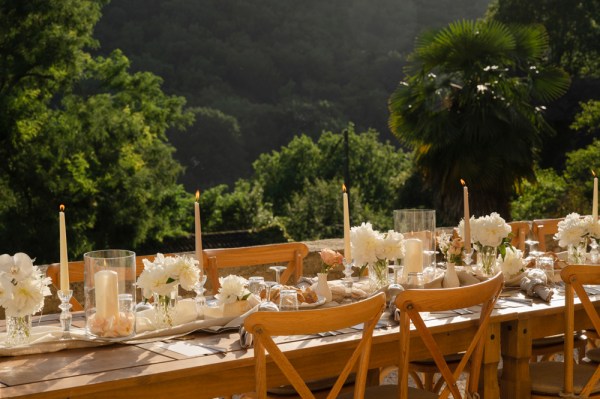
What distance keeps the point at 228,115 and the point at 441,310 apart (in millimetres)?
Result: 33507

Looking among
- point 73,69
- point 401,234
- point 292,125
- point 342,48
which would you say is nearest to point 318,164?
point 292,125

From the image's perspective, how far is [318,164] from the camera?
38.5m

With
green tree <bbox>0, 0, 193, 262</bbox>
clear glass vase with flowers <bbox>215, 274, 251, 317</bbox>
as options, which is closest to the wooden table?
clear glass vase with flowers <bbox>215, 274, 251, 317</bbox>

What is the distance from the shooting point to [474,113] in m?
13.4

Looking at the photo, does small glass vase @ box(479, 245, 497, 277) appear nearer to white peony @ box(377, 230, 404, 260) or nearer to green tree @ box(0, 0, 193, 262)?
white peony @ box(377, 230, 404, 260)

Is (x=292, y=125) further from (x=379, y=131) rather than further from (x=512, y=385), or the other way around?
(x=512, y=385)

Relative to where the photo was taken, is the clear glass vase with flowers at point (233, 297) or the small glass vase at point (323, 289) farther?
the small glass vase at point (323, 289)

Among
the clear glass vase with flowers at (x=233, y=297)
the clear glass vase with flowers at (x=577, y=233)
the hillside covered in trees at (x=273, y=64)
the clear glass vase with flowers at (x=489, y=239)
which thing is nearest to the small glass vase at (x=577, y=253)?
the clear glass vase with flowers at (x=577, y=233)

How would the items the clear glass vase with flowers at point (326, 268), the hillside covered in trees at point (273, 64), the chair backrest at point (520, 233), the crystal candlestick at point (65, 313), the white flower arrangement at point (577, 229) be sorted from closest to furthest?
the crystal candlestick at point (65, 313)
the clear glass vase with flowers at point (326, 268)
the white flower arrangement at point (577, 229)
the chair backrest at point (520, 233)
the hillside covered in trees at point (273, 64)

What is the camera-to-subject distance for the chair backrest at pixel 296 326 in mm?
2393

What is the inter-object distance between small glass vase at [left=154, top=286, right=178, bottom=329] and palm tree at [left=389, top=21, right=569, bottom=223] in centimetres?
1005

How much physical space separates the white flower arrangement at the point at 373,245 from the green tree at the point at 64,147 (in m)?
15.9

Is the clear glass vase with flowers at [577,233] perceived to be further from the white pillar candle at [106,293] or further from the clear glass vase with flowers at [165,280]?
the white pillar candle at [106,293]

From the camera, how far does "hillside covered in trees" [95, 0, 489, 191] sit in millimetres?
34750
